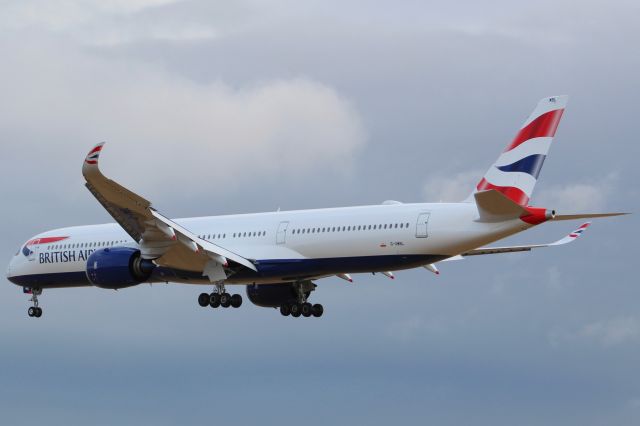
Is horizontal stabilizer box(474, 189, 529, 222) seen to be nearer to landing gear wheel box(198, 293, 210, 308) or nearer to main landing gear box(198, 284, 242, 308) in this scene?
Result: main landing gear box(198, 284, 242, 308)

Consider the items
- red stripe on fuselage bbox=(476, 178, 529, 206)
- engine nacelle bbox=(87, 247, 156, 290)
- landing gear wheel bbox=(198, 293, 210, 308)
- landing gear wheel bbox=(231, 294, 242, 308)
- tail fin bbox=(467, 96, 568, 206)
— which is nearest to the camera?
red stripe on fuselage bbox=(476, 178, 529, 206)

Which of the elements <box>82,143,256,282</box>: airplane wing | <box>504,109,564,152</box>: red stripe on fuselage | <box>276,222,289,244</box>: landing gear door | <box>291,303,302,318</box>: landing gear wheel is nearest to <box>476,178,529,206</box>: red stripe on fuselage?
<box>504,109,564,152</box>: red stripe on fuselage

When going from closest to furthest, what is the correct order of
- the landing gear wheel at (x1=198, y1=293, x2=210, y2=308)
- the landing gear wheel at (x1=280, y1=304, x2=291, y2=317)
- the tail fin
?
1. the tail fin
2. the landing gear wheel at (x1=198, y1=293, x2=210, y2=308)
3. the landing gear wheel at (x1=280, y1=304, x2=291, y2=317)

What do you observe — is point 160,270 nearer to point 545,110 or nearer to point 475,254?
point 475,254

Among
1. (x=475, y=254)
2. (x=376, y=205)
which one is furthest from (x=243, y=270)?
(x=475, y=254)

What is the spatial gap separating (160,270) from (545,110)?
16381 millimetres

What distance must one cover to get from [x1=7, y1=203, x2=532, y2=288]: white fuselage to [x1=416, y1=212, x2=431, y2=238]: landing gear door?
0.11 ft

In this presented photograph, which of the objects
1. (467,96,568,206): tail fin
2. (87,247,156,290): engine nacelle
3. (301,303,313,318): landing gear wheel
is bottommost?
(301,303,313,318): landing gear wheel

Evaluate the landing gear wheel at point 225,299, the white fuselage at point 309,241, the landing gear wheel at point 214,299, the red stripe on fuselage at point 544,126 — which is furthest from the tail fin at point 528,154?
the landing gear wheel at point 214,299

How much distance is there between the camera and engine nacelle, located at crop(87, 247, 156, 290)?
52312mm

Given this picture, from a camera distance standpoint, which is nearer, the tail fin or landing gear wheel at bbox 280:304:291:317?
the tail fin

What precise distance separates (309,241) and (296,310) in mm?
5677

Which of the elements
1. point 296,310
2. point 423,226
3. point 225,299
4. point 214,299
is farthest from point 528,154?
point 214,299

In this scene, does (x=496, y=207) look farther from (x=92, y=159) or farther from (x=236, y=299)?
(x=92, y=159)
